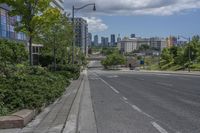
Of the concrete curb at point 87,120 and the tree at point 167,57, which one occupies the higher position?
the tree at point 167,57

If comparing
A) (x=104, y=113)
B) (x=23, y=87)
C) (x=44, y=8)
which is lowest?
(x=104, y=113)

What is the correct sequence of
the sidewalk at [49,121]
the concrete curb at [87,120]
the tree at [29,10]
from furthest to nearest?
the tree at [29,10] < the concrete curb at [87,120] < the sidewalk at [49,121]

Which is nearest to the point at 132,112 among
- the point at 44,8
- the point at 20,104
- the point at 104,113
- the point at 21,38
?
the point at 104,113

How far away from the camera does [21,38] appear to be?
291 ft

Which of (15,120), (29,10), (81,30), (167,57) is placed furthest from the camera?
(167,57)

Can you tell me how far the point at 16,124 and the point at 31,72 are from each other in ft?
38.6

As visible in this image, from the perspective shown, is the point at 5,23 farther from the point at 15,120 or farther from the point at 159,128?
the point at 159,128

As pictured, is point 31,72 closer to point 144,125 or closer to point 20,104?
point 20,104

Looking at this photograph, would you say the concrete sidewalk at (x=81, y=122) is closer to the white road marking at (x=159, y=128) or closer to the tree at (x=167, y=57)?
the white road marking at (x=159, y=128)

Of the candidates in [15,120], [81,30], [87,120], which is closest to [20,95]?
[87,120]

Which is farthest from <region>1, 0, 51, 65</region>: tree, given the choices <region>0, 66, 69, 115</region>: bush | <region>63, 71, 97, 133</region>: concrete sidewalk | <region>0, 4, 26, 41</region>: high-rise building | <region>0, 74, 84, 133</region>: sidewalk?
<region>0, 4, 26, 41</region>: high-rise building

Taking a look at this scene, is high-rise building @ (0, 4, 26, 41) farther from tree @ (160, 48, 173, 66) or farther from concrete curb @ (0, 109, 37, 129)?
concrete curb @ (0, 109, 37, 129)

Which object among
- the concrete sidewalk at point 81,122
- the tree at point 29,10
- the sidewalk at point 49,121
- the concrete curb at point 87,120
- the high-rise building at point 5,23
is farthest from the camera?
the high-rise building at point 5,23

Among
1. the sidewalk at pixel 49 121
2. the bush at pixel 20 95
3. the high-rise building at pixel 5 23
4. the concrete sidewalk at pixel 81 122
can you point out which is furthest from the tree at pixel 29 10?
the high-rise building at pixel 5 23
